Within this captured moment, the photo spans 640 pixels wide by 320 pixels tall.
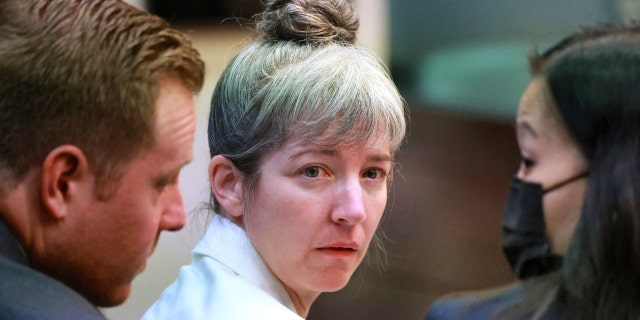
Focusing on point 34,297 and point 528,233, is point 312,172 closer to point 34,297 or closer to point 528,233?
point 528,233

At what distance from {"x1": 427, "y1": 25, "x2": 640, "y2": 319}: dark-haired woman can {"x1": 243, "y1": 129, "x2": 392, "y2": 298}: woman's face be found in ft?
1.16

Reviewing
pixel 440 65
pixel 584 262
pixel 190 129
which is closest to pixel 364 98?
pixel 190 129

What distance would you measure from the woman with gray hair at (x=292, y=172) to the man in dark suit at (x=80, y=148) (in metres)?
0.28

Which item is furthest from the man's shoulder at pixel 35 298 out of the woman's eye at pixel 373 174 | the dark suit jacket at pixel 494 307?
the dark suit jacket at pixel 494 307

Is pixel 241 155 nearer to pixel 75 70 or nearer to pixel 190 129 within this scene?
pixel 190 129

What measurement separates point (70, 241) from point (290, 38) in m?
0.72

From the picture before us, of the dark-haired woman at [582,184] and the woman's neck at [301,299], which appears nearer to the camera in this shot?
the dark-haired woman at [582,184]

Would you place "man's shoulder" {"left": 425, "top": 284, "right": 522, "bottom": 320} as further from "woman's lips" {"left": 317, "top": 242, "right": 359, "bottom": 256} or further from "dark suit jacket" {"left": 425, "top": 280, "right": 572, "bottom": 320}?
"woman's lips" {"left": 317, "top": 242, "right": 359, "bottom": 256}

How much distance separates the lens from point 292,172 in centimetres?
229

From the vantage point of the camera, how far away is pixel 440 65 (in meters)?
6.23

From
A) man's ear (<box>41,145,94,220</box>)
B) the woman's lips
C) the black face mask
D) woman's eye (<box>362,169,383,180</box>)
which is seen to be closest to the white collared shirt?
the woman's lips

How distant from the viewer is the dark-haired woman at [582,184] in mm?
2109

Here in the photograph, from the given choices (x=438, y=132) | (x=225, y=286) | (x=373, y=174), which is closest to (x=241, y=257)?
(x=225, y=286)

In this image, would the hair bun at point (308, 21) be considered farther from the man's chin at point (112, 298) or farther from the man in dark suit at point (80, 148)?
the man's chin at point (112, 298)
